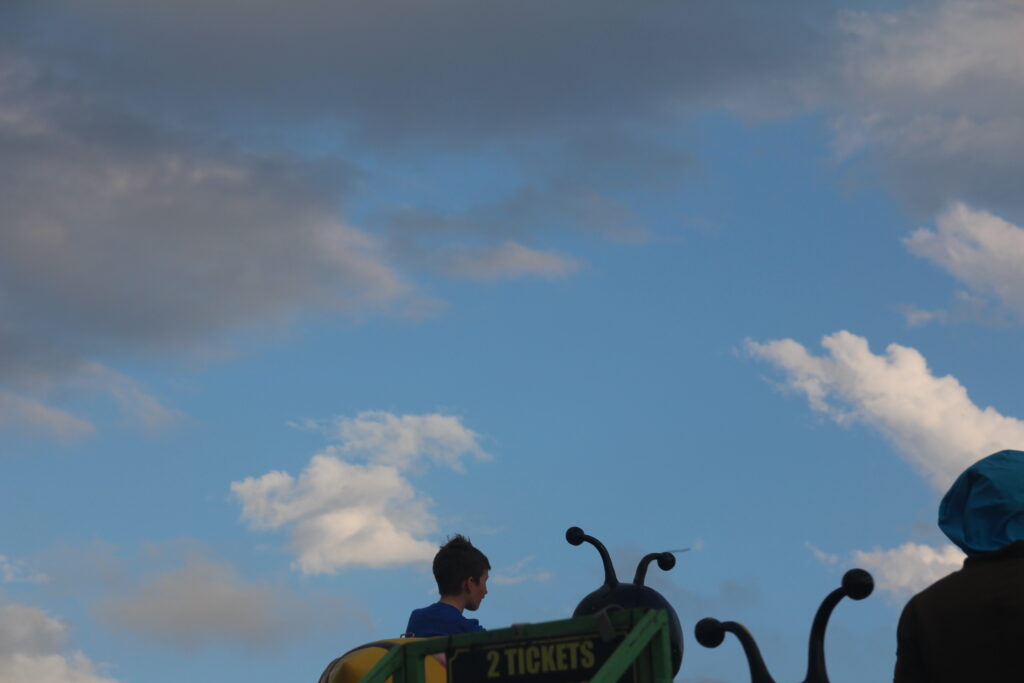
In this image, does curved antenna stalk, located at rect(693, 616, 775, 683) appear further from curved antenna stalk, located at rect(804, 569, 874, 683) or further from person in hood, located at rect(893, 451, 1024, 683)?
person in hood, located at rect(893, 451, 1024, 683)

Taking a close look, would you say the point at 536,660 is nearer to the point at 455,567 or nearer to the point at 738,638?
the point at 738,638

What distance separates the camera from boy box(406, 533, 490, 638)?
6.87m

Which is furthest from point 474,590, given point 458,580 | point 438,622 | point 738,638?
point 738,638

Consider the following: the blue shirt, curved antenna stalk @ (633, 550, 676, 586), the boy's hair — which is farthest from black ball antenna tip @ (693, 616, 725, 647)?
curved antenna stalk @ (633, 550, 676, 586)


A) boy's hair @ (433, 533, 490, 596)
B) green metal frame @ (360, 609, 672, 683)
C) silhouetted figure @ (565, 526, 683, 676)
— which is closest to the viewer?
green metal frame @ (360, 609, 672, 683)

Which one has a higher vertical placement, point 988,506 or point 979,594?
point 988,506

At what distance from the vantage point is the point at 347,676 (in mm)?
5941

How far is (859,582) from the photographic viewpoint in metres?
4.41

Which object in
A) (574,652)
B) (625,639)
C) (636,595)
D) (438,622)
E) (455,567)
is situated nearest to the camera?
(625,639)

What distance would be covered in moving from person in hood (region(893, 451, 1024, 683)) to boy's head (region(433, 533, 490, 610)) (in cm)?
341

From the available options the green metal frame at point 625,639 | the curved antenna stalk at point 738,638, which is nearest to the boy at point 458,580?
the green metal frame at point 625,639

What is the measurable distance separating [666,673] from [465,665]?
3.05 ft

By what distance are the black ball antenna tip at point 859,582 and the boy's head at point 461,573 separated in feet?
10.6

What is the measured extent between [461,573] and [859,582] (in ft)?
10.7
